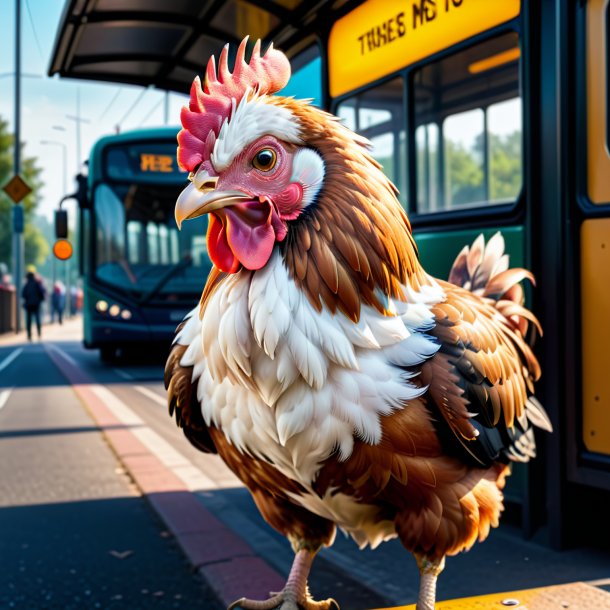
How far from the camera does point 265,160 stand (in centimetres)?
144

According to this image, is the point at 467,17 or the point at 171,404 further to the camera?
the point at 467,17

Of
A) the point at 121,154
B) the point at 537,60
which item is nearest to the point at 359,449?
the point at 537,60

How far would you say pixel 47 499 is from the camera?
4.66m

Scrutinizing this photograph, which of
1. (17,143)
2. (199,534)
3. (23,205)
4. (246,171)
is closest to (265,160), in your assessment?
(246,171)

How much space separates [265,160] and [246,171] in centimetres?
4

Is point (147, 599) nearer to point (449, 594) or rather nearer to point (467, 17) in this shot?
point (449, 594)

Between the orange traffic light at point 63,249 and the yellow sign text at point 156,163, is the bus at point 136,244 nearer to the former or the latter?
the yellow sign text at point 156,163

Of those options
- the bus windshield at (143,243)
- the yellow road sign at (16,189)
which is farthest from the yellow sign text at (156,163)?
the yellow road sign at (16,189)

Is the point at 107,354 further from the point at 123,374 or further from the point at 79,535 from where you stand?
the point at 79,535

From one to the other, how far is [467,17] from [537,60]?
441mm

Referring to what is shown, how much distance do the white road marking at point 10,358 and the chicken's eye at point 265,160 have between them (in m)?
11.9

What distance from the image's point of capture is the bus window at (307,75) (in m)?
4.61

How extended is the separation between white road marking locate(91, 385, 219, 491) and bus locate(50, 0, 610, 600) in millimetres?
2229

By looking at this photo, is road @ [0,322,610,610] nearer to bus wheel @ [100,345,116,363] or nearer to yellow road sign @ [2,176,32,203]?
bus wheel @ [100,345,116,363]
